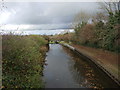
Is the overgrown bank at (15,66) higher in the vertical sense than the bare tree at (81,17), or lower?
lower

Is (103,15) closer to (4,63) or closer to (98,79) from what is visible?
(98,79)

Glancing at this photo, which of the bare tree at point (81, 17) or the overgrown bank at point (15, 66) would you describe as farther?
the bare tree at point (81, 17)

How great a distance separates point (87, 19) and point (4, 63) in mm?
28624

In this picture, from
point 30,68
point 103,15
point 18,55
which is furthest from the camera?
point 103,15

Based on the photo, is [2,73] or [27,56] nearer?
[2,73]

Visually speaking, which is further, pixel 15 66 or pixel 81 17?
pixel 81 17

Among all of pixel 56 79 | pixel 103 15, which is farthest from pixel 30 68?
pixel 103 15

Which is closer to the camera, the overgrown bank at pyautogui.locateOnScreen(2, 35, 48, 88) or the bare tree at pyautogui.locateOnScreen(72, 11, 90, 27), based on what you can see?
the overgrown bank at pyautogui.locateOnScreen(2, 35, 48, 88)

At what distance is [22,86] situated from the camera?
5.98 meters

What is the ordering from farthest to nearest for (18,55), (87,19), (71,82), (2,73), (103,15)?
(87,19), (103,15), (71,82), (18,55), (2,73)

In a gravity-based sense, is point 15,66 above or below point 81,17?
below

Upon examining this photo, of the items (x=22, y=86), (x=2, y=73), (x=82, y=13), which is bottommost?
(x=22, y=86)

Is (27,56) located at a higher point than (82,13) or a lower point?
lower

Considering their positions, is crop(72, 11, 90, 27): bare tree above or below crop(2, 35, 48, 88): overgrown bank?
above
